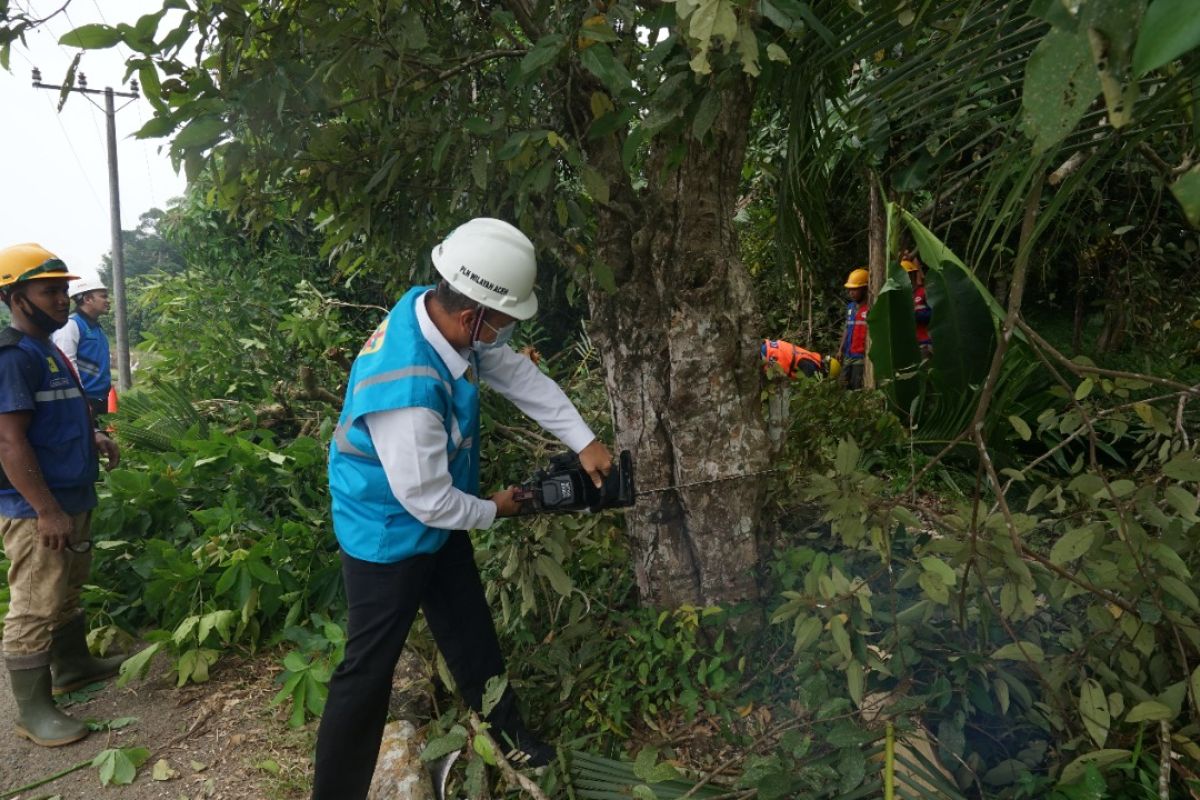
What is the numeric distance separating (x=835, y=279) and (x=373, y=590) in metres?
6.60

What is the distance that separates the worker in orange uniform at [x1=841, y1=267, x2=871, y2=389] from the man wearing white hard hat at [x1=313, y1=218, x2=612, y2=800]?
401cm

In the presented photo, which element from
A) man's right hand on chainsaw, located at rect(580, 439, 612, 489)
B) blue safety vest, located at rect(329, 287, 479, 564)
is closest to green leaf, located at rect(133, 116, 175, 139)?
blue safety vest, located at rect(329, 287, 479, 564)

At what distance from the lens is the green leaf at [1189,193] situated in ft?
1.90

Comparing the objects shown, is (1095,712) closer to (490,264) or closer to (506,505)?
(506,505)

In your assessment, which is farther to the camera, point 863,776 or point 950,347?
point 950,347

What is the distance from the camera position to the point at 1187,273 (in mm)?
5457

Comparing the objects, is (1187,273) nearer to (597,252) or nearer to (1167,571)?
(1167,571)

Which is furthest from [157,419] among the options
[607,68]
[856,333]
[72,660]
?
[856,333]

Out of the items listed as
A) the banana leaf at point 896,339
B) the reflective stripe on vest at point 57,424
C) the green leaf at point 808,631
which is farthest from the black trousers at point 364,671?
the banana leaf at point 896,339

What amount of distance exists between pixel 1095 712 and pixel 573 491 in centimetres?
141

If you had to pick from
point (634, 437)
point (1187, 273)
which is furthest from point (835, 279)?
point (634, 437)

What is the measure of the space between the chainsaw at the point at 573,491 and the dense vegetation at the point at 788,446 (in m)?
0.32

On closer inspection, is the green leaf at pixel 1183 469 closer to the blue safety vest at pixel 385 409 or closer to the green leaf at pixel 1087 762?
the green leaf at pixel 1087 762

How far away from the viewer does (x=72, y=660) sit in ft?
10.4
